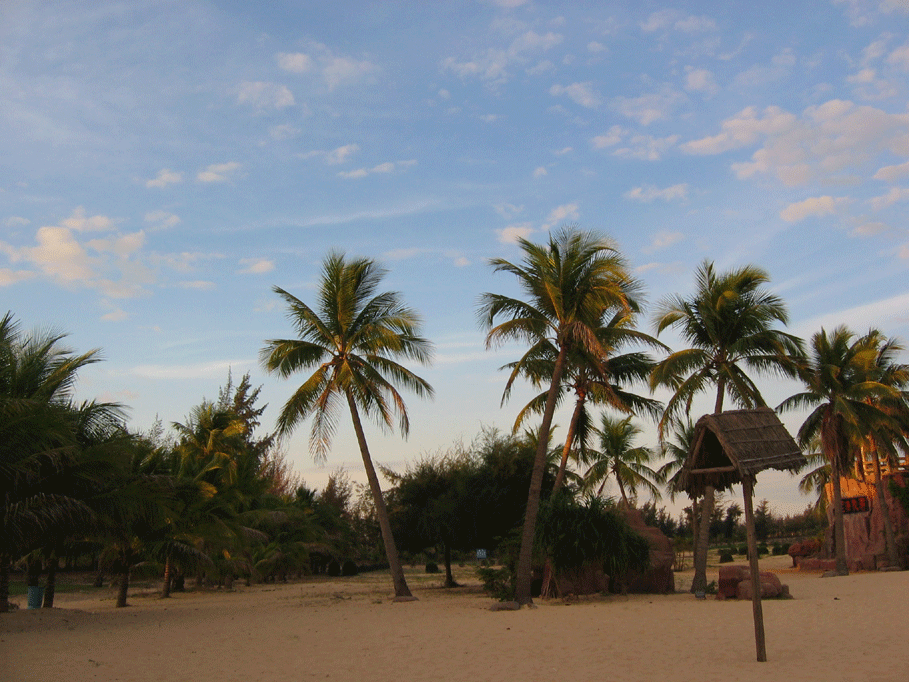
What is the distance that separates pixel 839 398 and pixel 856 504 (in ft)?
28.6

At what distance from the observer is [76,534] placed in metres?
14.1

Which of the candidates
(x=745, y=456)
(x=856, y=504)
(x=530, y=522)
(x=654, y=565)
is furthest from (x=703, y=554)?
(x=856, y=504)

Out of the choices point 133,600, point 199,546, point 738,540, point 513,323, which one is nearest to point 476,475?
point 513,323

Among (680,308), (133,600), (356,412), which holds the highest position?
(680,308)

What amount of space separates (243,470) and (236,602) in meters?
7.40

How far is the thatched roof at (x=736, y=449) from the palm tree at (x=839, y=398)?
53.4ft

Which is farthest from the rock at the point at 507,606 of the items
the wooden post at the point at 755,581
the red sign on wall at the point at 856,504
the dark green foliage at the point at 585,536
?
the red sign on wall at the point at 856,504

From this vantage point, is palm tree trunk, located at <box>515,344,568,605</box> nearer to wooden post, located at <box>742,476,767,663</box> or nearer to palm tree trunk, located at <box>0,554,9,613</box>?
wooden post, located at <box>742,476,767,663</box>

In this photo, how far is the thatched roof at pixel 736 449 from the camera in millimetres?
8789

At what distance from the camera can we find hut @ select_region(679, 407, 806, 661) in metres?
8.65

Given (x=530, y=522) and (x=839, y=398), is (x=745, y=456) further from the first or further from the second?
(x=839, y=398)

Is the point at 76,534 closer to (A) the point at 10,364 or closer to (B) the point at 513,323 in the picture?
(A) the point at 10,364

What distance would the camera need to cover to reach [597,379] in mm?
19719

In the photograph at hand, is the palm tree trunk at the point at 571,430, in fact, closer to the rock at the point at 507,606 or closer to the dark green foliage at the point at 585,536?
the dark green foliage at the point at 585,536
